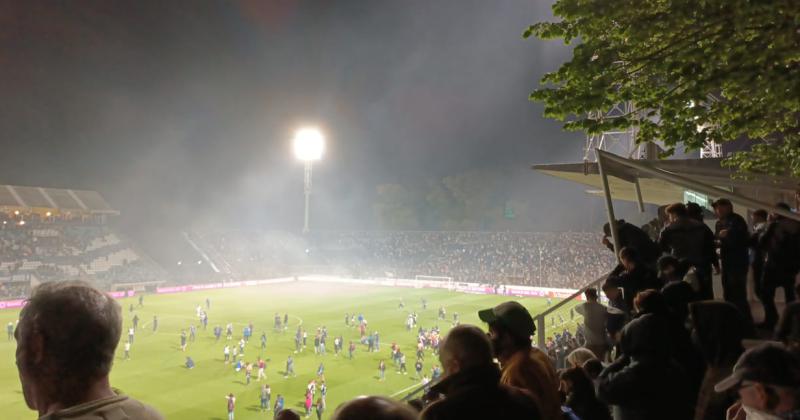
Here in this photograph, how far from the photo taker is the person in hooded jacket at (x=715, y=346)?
3.75 m

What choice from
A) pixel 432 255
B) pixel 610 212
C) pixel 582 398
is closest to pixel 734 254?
pixel 610 212

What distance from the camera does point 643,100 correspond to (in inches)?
315

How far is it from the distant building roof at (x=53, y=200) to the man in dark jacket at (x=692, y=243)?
63770mm

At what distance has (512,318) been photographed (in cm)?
320

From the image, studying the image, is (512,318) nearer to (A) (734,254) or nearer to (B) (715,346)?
(B) (715,346)

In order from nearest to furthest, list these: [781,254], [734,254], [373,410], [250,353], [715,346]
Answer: [373,410] → [715,346] → [781,254] → [734,254] → [250,353]

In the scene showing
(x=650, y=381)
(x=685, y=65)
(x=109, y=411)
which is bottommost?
(x=650, y=381)

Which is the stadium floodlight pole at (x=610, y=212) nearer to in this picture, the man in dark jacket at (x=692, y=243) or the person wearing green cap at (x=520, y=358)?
the man in dark jacket at (x=692, y=243)

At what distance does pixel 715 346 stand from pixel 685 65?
4.58 metres

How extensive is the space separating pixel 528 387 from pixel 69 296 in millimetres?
2397

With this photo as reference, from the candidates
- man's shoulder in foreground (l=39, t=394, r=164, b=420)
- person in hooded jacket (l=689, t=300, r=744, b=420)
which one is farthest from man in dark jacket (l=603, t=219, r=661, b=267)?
man's shoulder in foreground (l=39, t=394, r=164, b=420)

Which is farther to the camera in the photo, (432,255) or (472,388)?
(432,255)

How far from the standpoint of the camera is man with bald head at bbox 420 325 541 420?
6.93 ft

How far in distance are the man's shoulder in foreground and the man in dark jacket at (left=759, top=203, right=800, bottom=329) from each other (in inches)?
260
